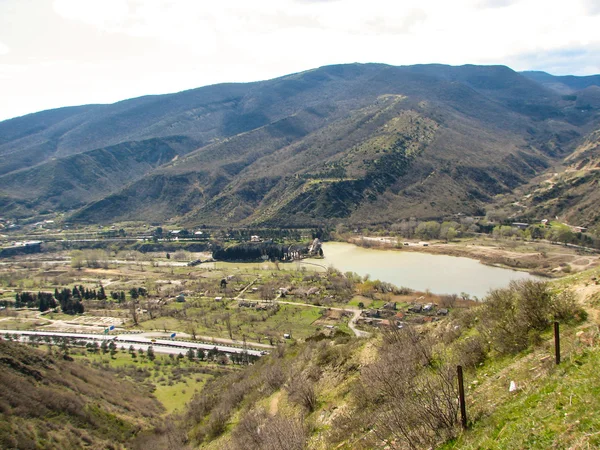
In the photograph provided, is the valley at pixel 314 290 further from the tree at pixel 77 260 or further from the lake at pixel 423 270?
the tree at pixel 77 260

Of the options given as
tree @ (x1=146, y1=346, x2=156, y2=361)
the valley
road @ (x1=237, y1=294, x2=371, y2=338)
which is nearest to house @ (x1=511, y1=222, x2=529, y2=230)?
the valley

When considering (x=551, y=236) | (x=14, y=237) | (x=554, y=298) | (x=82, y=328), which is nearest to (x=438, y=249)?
(x=551, y=236)

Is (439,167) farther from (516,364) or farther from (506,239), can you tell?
(516,364)

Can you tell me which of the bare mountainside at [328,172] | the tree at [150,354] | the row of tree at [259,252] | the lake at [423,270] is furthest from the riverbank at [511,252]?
the tree at [150,354]

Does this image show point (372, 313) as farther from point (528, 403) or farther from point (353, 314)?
point (528, 403)

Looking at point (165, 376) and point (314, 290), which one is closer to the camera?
point (165, 376)

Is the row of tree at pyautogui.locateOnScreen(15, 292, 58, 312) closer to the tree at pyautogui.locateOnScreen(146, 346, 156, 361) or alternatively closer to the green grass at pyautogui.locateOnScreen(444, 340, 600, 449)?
the tree at pyautogui.locateOnScreen(146, 346, 156, 361)

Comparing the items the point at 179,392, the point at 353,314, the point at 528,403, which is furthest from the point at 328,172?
the point at 528,403
